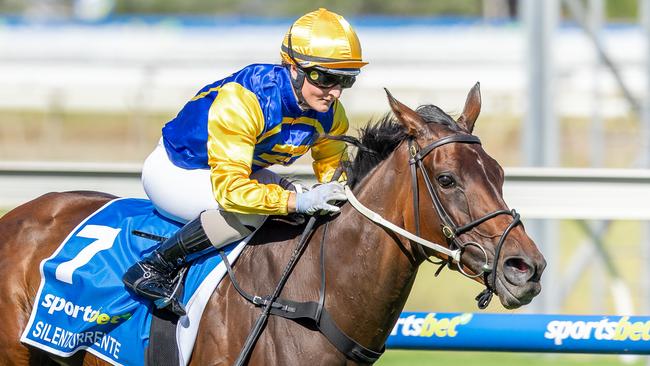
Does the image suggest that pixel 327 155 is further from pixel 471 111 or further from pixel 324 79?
pixel 471 111

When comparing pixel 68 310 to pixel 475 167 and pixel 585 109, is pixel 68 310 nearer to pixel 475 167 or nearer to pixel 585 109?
pixel 475 167

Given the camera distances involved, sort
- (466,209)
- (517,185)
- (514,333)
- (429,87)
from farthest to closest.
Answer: (429,87) < (517,185) < (514,333) < (466,209)

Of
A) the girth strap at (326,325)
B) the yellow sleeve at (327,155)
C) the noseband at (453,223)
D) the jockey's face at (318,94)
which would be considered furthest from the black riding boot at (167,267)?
the noseband at (453,223)

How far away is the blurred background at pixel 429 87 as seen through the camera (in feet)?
23.2

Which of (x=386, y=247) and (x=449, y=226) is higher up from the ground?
(x=449, y=226)

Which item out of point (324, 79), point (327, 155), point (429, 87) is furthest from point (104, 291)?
point (429, 87)

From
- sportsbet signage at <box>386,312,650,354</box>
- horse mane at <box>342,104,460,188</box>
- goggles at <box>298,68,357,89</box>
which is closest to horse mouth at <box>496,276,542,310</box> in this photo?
horse mane at <box>342,104,460,188</box>

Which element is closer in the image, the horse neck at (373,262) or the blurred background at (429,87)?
the horse neck at (373,262)

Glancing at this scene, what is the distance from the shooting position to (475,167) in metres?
3.60

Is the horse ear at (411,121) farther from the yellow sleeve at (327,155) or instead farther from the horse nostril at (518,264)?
the yellow sleeve at (327,155)

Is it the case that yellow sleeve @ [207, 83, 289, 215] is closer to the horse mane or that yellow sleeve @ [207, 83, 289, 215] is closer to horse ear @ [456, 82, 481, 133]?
the horse mane

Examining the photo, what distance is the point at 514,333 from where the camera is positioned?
16.7 ft

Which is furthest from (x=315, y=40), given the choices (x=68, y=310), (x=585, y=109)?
(x=585, y=109)

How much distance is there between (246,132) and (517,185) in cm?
212
